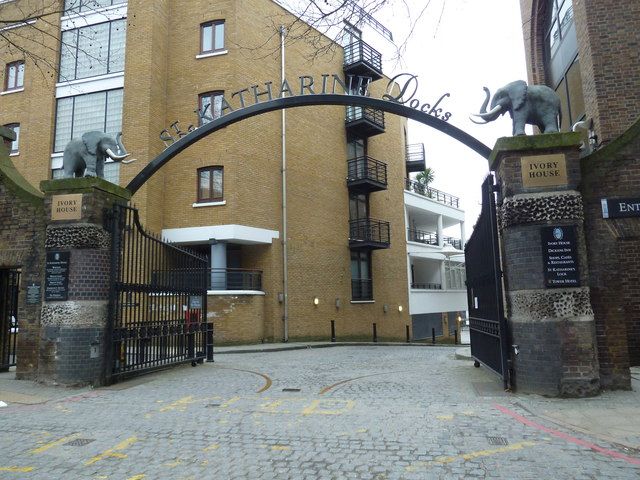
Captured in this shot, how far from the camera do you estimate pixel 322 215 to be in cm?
2339

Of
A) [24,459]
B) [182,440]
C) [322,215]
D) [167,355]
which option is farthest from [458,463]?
[322,215]

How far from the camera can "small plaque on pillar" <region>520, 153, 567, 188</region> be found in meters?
7.57

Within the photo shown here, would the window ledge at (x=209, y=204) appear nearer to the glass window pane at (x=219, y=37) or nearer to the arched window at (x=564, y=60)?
the glass window pane at (x=219, y=37)

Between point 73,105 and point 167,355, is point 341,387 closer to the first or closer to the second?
point 167,355

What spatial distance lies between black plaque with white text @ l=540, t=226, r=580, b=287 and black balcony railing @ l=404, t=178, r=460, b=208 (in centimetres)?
2394

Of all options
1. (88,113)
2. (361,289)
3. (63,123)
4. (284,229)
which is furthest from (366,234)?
(63,123)

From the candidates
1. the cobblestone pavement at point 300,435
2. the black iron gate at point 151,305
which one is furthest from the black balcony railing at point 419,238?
the cobblestone pavement at point 300,435

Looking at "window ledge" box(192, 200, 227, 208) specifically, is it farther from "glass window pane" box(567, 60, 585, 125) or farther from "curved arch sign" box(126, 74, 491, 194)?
"glass window pane" box(567, 60, 585, 125)

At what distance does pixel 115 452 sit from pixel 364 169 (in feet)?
70.8

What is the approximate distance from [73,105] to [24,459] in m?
20.1

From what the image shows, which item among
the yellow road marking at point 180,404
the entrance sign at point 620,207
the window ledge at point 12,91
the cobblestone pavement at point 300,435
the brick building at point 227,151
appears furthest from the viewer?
the window ledge at point 12,91

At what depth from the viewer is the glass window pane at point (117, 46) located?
21.1 m

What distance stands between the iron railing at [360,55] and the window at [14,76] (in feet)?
49.0

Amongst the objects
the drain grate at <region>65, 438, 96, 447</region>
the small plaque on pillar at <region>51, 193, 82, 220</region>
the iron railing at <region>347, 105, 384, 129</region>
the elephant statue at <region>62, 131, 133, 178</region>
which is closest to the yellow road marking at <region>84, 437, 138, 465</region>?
the drain grate at <region>65, 438, 96, 447</region>
